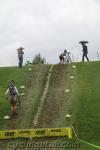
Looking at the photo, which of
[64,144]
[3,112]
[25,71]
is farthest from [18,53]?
[64,144]

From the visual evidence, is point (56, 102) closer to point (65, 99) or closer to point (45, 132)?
point (65, 99)

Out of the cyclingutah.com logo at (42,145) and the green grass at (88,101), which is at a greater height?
the green grass at (88,101)

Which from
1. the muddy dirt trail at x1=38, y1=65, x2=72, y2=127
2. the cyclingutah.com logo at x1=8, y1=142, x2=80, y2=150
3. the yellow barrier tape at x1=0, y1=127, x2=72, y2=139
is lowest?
the cyclingutah.com logo at x1=8, y1=142, x2=80, y2=150

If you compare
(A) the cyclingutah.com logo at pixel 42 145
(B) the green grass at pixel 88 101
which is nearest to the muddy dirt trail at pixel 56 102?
(B) the green grass at pixel 88 101

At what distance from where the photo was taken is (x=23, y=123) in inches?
1243

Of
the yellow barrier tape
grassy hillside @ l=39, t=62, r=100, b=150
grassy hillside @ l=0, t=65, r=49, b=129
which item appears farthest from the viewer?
grassy hillside @ l=0, t=65, r=49, b=129

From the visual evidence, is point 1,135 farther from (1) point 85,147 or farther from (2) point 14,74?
(2) point 14,74

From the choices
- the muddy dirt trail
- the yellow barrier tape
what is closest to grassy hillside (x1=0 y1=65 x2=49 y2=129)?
the muddy dirt trail

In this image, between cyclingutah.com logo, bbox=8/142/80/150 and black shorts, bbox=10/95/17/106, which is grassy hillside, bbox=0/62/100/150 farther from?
black shorts, bbox=10/95/17/106

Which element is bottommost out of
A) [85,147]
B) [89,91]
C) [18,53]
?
[85,147]

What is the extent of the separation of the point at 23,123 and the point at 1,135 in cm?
294

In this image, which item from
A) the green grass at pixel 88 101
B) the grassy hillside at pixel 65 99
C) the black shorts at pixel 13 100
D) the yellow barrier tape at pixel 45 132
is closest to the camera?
the yellow barrier tape at pixel 45 132

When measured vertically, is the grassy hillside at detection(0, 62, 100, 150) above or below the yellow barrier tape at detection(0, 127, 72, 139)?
above

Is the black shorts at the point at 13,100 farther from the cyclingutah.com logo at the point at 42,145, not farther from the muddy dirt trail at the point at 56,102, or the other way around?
the cyclingutah.com logo at the point at 42,145
